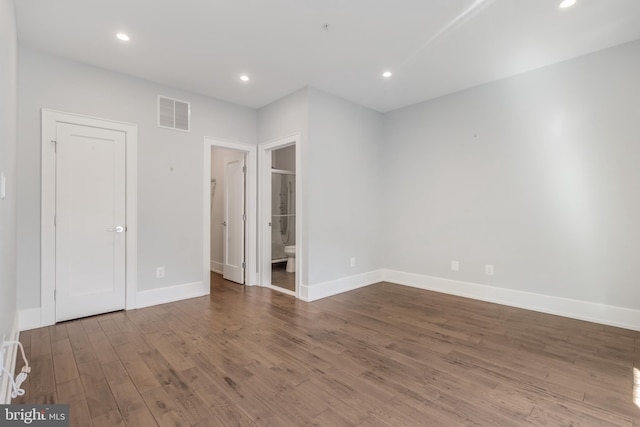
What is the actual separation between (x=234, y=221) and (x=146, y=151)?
5.61ft

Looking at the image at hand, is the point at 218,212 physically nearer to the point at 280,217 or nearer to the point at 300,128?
the point at 280,217

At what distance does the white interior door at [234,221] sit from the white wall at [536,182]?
102 inches

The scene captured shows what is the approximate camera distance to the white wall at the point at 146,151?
2977 mm

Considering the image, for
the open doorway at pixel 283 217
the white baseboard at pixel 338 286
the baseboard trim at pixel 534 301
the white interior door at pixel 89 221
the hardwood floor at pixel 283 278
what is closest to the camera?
the baseboard trim at pixel 534 301

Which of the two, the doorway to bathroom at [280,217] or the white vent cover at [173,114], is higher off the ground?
the white vent cover at [173,114]

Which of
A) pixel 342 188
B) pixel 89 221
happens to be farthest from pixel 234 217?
pixel 89 221

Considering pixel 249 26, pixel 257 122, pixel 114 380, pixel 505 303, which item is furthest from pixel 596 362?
pixel 257 122

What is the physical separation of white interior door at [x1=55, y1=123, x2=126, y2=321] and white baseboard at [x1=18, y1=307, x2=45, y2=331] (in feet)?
0.50

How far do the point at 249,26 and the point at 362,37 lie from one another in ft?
3.44

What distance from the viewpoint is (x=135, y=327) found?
9.94ft

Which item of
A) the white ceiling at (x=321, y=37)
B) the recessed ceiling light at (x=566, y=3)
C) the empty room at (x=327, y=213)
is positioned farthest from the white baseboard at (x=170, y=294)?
the recessed ceiling light at (x=566, y=3)

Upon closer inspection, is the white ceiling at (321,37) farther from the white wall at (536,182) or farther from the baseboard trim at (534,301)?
the baseboard trim at (534,301)

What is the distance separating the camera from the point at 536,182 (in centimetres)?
354

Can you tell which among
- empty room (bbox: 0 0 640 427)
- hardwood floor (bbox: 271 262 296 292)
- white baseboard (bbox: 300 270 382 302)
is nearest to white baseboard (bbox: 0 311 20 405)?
empty room (bbox: 0 0 640 427)
